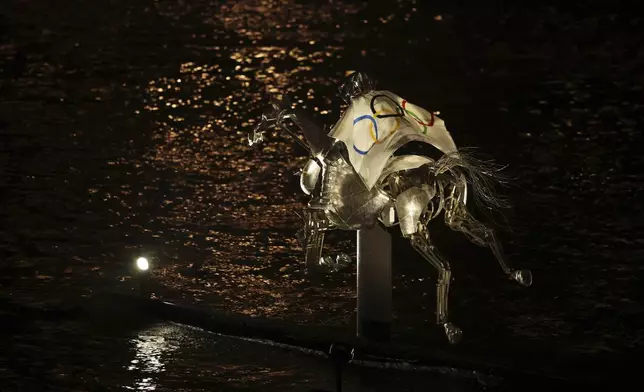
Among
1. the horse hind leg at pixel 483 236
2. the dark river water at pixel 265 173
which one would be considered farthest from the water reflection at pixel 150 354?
the horse hind leg at pixel 483 236

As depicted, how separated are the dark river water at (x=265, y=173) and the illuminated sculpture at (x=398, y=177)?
95cm

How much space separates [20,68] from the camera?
15688 millimetres

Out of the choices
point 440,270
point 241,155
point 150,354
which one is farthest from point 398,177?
point 241,155

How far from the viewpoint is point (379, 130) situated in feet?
20.3

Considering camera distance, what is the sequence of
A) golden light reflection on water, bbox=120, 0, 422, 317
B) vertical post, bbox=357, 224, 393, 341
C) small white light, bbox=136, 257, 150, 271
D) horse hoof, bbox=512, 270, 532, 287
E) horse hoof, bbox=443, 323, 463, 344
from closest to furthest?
horse hoof, bbox=512, 270, 532, 287
horse hoof, bbox=443, 323, 463, 344
vertical post, bbox=357, 224, 393, 341
small white light, bbox=136, 257, 150, 271
golden light reflection on water, bbox=120, 0, 422, 317

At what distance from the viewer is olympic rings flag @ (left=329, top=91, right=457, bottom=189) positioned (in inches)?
243

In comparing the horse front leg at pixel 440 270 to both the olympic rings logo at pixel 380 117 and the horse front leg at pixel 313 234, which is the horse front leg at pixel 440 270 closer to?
the olympic rings logo at pixel 380 117

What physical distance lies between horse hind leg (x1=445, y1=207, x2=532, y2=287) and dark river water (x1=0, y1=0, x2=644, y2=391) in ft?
3.10

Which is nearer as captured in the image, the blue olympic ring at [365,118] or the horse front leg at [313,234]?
the blue olympic ring at [365,118]

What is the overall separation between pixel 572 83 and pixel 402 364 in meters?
8.50

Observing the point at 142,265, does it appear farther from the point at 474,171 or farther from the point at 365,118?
the point at 474,171

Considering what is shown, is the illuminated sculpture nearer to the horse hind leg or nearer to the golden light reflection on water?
the horse hind leg

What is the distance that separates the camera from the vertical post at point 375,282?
6.65m

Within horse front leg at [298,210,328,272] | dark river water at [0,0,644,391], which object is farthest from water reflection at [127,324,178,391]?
horse front leg at [298,210,328,272]
